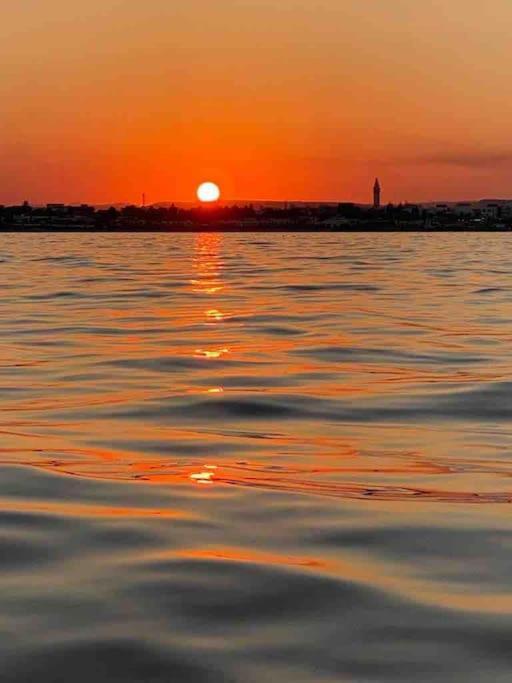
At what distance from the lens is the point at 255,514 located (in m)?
5.41

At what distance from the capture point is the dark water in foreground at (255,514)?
3.61 meters

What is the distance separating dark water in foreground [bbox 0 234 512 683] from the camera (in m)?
3.61

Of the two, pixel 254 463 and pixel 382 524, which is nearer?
pixel 382 524

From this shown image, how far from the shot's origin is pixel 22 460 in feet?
22.3

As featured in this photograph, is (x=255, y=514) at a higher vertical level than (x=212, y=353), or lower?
higher

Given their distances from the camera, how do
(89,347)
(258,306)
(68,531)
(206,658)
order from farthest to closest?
(258,306), (89,347), (68,531), (206,658)

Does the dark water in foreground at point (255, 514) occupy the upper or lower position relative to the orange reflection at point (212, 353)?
upper

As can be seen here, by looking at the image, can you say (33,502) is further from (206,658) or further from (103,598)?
(206,658)

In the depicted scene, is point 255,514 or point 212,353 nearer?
point 255,514

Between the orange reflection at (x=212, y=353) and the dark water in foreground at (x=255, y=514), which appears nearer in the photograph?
the dark water in foreground at (x=255, y=514)

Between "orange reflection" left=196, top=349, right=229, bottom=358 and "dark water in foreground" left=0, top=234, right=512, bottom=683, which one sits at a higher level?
"dark water in foreground" left=0, top=234, right=512, bottom=683

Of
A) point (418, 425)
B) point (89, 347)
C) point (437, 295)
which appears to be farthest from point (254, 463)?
point (437, 295)

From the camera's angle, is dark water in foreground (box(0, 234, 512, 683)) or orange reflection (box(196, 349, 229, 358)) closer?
dark water in foreground (box(0, 234, 512, 683))

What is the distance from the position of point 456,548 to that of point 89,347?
31.0 feet
